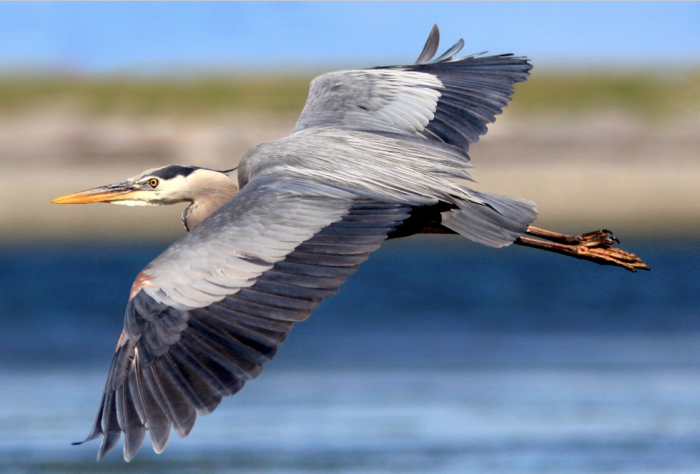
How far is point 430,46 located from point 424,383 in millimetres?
3812

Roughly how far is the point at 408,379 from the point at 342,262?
21.0ft

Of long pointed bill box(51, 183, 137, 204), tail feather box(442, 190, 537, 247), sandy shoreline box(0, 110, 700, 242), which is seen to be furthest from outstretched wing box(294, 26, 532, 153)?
sandy shoreline box(0, 110, 700, 242)

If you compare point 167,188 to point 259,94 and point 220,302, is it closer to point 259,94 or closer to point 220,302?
point 220,302

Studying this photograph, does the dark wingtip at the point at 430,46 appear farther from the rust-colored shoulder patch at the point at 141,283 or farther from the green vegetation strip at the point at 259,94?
the green vegetation strip at the point at 259,94

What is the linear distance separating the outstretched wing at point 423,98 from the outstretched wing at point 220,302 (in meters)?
1.92

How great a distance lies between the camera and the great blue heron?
5.46 meters

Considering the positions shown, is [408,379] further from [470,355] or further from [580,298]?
[580,298]

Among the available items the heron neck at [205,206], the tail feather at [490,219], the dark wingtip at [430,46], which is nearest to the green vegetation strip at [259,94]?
the dark wingtip at [430,46]

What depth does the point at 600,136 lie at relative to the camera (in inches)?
1347

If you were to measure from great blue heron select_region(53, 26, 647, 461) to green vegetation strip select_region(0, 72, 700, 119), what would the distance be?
93.1 feet

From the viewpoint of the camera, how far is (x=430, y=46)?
29.9ft

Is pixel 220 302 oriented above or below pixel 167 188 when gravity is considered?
above

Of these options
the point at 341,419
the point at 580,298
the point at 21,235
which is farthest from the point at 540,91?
the point at 341,419

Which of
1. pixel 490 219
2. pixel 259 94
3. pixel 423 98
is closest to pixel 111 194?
pixel 423 98
